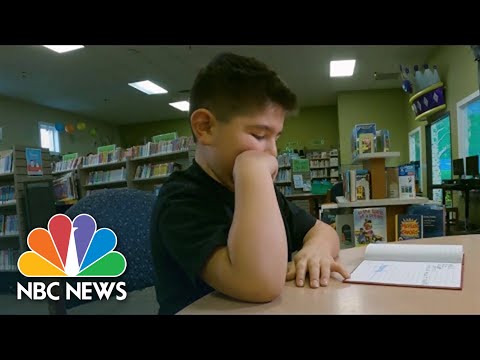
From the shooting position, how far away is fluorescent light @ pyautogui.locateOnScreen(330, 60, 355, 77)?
15.7 feet

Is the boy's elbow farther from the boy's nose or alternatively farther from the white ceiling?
the white ceiling

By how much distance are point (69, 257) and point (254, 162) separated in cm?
40

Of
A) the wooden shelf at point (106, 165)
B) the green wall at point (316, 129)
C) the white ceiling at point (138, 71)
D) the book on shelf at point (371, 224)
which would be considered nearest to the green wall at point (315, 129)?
the green wall at point (316, 129)

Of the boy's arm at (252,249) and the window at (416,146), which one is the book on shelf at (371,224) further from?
the window at (416,146)

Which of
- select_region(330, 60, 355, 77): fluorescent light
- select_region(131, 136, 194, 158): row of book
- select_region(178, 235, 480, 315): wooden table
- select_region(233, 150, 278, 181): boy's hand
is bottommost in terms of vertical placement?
select_region(178, 235, 480, 315): wooden table

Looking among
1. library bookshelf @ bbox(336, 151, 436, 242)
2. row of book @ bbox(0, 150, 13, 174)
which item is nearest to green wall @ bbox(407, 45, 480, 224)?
library bookshelf @ bbox(336, 151, 436, 242)

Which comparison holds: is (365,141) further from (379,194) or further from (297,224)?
(297,224)

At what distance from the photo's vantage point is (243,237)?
43cm

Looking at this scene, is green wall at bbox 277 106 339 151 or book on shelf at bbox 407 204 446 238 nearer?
book on shelf at bbox 407 204 446 238

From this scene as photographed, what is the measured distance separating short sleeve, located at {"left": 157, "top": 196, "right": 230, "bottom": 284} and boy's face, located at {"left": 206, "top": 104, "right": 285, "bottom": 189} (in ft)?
0.27

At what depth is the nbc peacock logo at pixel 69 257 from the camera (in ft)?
2.01

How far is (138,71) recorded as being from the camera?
4.85 m

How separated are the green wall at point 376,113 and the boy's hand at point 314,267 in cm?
598

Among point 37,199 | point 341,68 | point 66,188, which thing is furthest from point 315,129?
point 37,199
